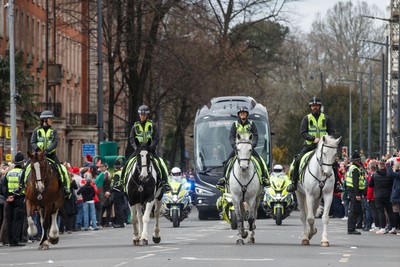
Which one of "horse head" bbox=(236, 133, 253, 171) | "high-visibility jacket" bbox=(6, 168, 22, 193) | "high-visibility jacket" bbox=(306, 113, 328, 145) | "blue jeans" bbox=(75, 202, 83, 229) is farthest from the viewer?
"blue jeans" bbox=(75, 202, 83, 229)

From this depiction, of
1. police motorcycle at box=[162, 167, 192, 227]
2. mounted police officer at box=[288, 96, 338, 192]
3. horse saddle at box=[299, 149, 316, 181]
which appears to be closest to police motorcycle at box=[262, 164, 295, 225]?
police motorcycle at box=[162, 167, 192, 227]

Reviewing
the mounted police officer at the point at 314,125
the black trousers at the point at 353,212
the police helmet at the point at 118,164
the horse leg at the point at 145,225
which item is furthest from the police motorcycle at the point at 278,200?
the horse leg at the point at 145,225

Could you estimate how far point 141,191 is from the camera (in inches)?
1097

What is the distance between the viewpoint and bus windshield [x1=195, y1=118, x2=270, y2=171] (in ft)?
167

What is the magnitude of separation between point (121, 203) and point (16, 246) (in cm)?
1324

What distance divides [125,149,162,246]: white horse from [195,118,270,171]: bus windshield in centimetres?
2244

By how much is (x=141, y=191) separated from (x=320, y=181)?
10.6 ft

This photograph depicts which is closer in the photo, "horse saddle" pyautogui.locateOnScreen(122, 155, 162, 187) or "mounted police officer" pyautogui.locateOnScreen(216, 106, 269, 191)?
"mounted police officer" pyautogui.locateOnScreen(216, 106, 269, 191)

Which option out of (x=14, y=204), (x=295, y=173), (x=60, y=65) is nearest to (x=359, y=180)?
(x=295, y=173)

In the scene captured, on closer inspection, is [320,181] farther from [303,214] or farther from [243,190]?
[243,190]

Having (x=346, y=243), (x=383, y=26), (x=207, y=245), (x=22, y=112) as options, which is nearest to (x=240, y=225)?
(x=207, y=245)

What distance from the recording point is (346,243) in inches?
1176

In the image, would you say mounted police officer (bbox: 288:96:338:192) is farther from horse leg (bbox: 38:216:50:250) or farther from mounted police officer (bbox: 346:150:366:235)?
mounted police officer (bbox: 346:150:366:235)

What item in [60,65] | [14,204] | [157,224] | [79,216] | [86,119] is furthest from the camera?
[86,119]
